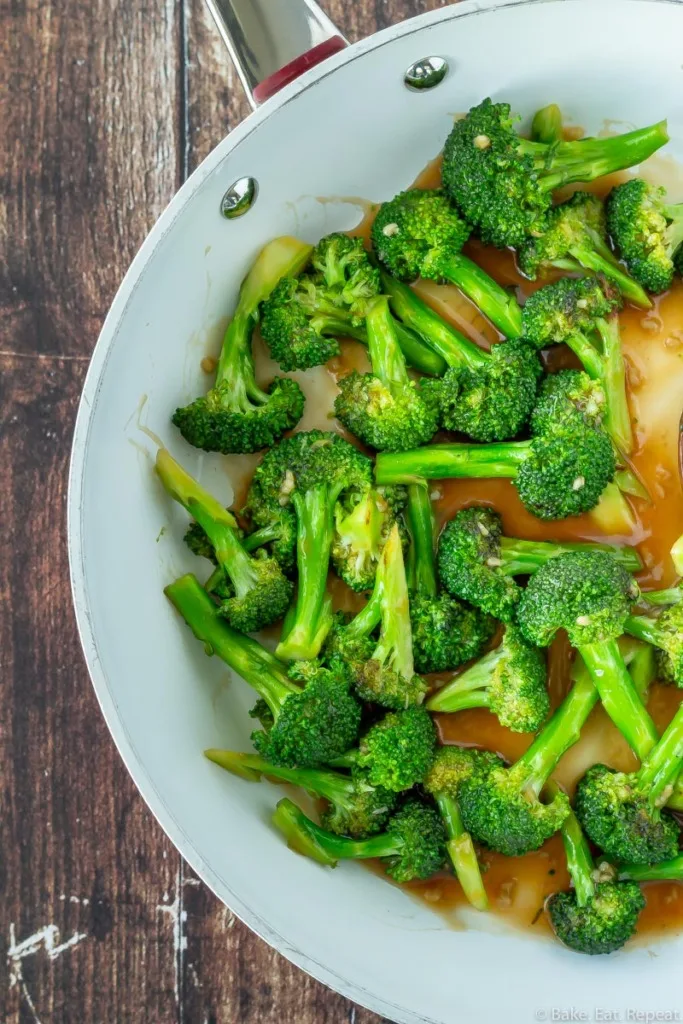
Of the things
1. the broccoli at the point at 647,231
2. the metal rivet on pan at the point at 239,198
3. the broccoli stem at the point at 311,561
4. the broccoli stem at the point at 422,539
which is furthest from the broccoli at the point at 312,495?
the broccoli at the point at 647,231

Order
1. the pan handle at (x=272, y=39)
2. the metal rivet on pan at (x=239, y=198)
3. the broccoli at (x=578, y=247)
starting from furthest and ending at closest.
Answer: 1. the broccoli at (x=578, y=247)
2. the metal rivet on pan at (x=239, y=198)
3. the pan handle at (x=272, y=39)

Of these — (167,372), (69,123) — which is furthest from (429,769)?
(69,123)

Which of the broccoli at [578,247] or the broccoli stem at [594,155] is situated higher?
the broccoli stem at [594,155]

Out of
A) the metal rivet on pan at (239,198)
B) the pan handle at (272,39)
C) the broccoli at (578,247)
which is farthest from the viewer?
the broccoli at (578,247)

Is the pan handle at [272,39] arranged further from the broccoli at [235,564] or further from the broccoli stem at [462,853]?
the broccoli stem at [462,853]

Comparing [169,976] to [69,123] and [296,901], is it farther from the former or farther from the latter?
[69,123]

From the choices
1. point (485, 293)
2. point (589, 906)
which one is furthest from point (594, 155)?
point (589, 906)
